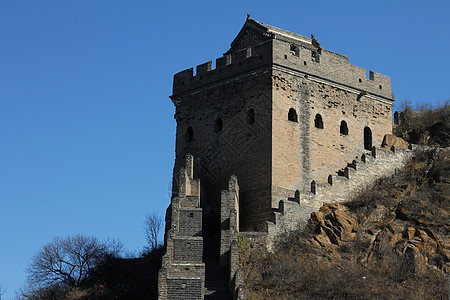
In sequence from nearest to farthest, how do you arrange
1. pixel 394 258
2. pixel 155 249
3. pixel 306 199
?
pixel 394 258 → pixel 306 199 → pixel 155 249

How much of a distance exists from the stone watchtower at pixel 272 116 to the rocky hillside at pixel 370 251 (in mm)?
2146

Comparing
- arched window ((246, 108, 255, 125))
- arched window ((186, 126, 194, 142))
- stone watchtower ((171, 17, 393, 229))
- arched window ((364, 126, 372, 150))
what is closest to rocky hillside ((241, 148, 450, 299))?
stone watchtower ((171, 17, 393, 229))

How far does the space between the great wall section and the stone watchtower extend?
0.04m

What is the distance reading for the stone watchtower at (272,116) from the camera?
36281 mm

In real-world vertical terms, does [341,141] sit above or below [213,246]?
above

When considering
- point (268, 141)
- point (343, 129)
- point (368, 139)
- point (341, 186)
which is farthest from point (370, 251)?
point (368, 139)

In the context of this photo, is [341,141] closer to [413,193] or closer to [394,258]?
[413,193]

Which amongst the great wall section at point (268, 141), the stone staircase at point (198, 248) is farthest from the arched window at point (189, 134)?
the stone staircase at point (198, 248)

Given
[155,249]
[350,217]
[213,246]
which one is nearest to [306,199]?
[350,217]

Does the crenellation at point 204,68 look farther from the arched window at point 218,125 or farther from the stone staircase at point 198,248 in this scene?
the stone staircase at point 198,248

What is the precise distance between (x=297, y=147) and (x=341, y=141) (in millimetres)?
2405

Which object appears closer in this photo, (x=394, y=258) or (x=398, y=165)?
(x=394, y=258)

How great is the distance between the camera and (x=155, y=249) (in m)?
37.9

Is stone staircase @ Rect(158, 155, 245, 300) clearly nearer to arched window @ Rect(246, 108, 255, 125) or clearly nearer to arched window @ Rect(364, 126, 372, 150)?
arched window @ Rect(246, 108, 255, 125)
